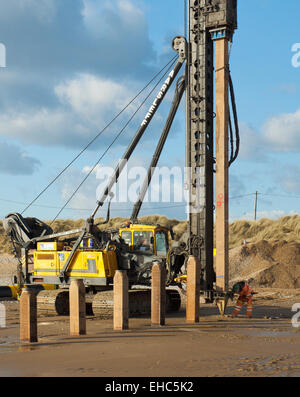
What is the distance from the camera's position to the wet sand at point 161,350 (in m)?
9.07

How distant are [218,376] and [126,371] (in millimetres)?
1383

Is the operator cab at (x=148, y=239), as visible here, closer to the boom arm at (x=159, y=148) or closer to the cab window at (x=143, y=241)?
the cab window at (x=143, y=241)

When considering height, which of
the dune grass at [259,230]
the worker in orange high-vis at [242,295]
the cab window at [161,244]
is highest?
the dune grass at [259,230]

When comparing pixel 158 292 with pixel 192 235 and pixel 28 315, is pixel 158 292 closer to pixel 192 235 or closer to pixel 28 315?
pixel 28 315

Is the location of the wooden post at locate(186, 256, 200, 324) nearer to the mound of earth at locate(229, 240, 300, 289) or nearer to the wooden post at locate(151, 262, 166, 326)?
the wooden post at locate(151, 262, 166, 326)

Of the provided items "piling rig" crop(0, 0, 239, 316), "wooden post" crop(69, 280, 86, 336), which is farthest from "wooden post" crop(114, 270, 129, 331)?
"piling rig" crop(0, 0, 239, 316)

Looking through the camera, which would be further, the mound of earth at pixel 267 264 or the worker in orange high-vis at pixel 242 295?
the mound of earth at pixel 267 264

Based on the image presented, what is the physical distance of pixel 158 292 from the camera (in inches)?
555

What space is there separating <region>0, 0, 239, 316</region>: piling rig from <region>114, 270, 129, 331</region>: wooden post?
3362mm

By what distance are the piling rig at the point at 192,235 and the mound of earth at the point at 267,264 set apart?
41.1 ft

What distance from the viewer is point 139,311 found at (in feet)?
Result: 58.0

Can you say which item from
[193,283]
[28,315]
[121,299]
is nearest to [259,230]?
[193,283]

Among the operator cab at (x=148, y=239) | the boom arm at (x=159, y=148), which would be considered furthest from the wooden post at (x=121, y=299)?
the boom arm at (x=159, y=148)
